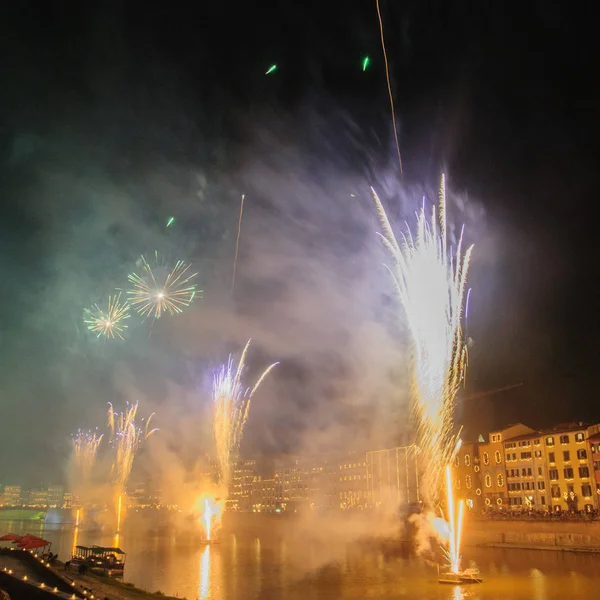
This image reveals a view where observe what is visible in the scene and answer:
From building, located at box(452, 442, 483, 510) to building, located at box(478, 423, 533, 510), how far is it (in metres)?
0.65

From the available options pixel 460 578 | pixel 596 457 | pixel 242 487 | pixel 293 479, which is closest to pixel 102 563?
pixel 460 578

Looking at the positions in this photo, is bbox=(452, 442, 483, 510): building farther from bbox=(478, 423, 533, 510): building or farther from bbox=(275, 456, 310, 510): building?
bbox=(275, 456, 310, 510): building

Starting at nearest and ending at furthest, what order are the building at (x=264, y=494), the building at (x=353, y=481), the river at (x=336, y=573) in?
the river at (x=336, y=573)
the building at (x=353, y=481)
the building at (x=264, y=494)

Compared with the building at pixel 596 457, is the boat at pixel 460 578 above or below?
below

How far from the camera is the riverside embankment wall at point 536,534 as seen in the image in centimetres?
4372

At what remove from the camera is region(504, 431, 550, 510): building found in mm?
60062

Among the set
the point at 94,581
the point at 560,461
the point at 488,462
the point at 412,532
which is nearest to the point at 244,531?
the point at 412,532

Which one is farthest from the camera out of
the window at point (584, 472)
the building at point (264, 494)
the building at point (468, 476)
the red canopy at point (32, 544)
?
the building at point (264, 494)

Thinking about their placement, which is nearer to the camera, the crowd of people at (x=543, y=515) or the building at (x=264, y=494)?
the crowd of people at (x=543, y=515)

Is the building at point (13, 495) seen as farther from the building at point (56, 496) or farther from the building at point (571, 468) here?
the building at point (571, 468)

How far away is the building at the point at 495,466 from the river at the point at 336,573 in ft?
54.9

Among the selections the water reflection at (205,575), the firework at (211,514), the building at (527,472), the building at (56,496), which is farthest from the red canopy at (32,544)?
the building at (56,496)

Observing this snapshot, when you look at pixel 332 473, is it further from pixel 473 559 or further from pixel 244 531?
pixel 473 559

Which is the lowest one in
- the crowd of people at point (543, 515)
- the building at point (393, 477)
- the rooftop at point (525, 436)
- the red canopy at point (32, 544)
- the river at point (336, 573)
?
the river at point (336, 573)
